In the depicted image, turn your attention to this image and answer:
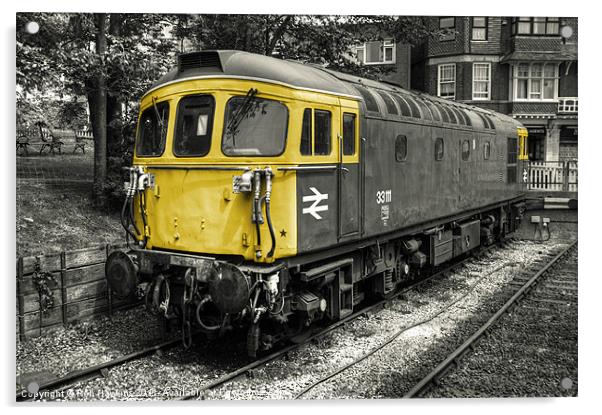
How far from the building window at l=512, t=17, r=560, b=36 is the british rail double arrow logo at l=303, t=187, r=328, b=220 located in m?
3.36

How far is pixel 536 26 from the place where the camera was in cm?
793

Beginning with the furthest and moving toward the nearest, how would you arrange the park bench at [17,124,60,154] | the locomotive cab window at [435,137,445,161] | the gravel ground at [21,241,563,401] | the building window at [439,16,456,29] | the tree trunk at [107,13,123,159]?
the locomotive cab window at [435,137,445,161] < the tree trunk at [107,13,123,159] < the building window at [439,16,456,29] < the park bench at [17,124,60,154] < the gravel ground at [21,241,563,401]

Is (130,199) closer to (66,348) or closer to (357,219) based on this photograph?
(66,348)

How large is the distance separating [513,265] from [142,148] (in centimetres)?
840

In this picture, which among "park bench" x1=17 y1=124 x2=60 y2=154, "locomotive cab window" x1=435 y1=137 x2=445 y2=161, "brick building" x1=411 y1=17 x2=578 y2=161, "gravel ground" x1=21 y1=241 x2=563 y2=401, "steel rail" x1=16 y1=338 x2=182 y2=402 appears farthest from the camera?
"locomotive cab window" x1=435 y1=137 x2=445 y2=161

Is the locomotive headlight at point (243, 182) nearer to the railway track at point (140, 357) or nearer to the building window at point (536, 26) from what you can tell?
the railway track at point (140, 357)

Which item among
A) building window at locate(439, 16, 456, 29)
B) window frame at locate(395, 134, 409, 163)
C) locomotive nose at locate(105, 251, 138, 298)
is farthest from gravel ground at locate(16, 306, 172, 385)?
building window at locate(439, 16, 456, 29)

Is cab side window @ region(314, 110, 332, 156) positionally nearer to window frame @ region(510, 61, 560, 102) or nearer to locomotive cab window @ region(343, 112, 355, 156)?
locomotive cab window @ region(343, 112, 355, 156)

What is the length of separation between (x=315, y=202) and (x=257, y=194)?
0.85 metres

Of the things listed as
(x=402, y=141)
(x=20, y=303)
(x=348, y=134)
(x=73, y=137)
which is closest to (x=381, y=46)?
(x=402, y=141)

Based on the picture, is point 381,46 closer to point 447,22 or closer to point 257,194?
point 447,22

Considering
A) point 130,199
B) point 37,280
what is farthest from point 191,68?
point 37,280

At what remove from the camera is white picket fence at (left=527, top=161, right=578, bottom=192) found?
9211 mm

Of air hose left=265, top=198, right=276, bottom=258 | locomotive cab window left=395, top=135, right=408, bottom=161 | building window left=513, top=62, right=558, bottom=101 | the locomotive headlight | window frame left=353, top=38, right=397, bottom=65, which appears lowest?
air hose left=265, top=198, right=276, bottom=258
